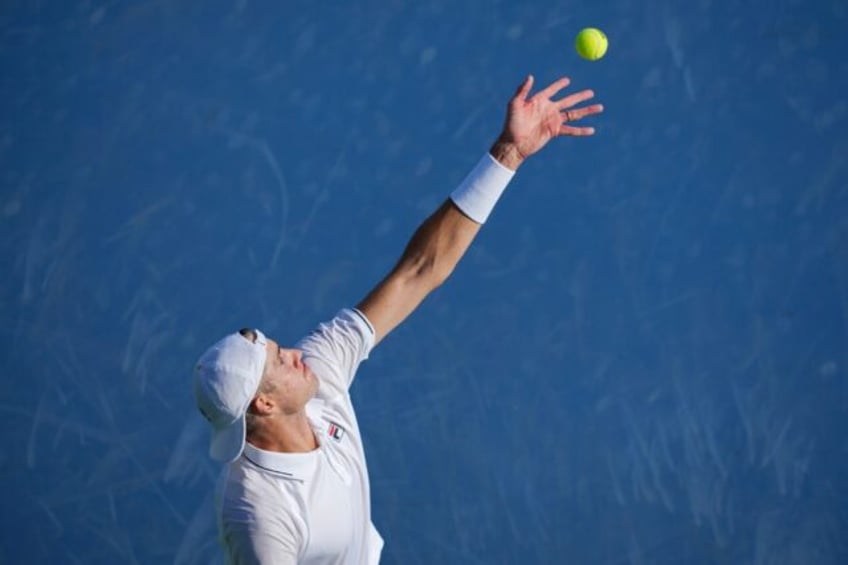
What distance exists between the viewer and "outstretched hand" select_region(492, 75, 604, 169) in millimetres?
3465

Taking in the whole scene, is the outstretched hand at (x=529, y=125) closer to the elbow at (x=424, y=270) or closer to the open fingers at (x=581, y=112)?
the open fingers at (x=581, y=112)

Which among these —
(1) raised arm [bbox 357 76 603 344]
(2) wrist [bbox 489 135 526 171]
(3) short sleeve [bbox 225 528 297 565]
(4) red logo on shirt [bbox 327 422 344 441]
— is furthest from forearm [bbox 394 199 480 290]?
(3) short sleeve [bbox 225 528 297 565]

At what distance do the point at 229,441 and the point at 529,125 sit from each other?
1.08 meters

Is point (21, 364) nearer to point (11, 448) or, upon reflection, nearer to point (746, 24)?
point (11, 448)

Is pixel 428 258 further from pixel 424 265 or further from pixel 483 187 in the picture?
pixel 483 187

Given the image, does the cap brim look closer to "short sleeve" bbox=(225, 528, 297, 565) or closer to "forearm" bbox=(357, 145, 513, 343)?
"short sleeve" bbox=(225, 528, 297, 565)

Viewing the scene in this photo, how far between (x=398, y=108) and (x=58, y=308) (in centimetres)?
134

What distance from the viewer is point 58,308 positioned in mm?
4711

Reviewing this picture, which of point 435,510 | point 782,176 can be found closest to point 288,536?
point 435,510

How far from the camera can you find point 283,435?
3252 millimetres

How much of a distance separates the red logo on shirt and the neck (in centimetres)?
A: 11

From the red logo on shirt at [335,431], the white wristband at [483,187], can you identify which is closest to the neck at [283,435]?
the red logo on shirt at [335,431]

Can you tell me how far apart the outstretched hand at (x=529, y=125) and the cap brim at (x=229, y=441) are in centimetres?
94

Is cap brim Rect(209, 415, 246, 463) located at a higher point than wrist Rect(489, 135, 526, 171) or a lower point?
lower
